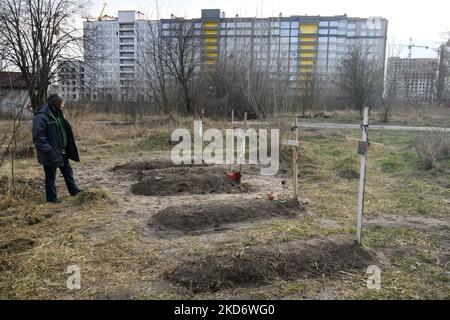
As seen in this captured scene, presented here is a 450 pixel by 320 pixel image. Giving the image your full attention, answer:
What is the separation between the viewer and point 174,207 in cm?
520

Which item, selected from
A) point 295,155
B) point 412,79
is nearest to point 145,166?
point 295,155

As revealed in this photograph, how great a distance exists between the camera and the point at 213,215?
16.5ft

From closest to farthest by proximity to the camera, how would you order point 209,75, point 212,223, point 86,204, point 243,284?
point 243,284, point 212,223, point 86,204, point 209,75

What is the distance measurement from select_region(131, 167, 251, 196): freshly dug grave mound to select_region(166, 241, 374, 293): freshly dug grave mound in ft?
9.49

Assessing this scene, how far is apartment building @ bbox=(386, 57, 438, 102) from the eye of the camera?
2821cm

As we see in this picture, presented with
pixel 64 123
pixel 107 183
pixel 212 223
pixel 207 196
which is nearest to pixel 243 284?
pixel 212 223

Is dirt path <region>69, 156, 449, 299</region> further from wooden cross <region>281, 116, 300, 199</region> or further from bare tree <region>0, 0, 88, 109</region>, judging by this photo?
bare tree <region>0, 0, 88, 109</region>

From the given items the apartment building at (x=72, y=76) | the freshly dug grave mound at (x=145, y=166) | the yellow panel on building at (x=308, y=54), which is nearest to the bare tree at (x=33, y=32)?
the apartment building at (x=72, y=76)

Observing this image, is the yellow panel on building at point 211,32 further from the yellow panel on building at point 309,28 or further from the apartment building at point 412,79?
the yellow panel on building at point 309,28

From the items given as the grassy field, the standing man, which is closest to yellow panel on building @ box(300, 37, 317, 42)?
the grassy field

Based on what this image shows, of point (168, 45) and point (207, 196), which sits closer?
point (207, 196)

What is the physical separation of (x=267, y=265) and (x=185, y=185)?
3462mm

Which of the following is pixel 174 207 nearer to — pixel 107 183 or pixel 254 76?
pixel 107 183
